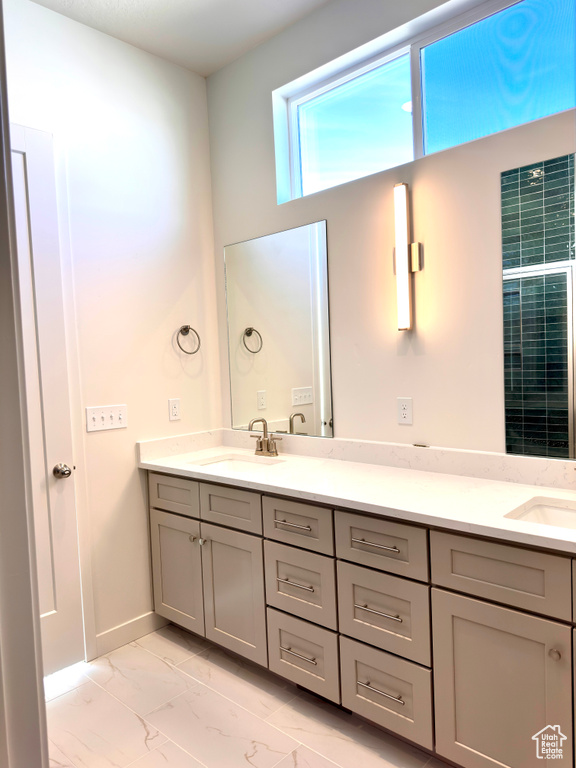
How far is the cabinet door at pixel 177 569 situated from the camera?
8.00 feet

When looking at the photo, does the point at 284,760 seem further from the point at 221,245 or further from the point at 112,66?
the point at 112,66

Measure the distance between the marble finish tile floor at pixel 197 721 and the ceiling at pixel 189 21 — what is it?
9.72ft

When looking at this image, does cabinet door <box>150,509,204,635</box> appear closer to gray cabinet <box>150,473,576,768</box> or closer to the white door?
gray cabinet <box>150,473,576,768</box>

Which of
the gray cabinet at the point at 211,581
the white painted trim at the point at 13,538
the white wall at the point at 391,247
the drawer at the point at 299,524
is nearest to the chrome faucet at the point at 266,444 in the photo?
the white wall at the point at 391,247

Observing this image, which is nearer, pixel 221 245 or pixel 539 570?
pixel 539 570

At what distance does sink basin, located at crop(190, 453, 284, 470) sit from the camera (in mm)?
2609

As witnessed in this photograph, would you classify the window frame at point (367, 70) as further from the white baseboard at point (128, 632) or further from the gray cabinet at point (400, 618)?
the white baseboard at point (128, 632)

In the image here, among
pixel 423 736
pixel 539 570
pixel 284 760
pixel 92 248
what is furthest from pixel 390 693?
pixel 92 248

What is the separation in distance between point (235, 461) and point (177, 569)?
60cm

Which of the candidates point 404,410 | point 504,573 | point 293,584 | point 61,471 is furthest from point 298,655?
point 61,471

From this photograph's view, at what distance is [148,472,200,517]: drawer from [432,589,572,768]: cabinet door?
3.98 ft

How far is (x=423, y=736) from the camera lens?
1.65 m

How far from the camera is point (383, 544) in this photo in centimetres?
172

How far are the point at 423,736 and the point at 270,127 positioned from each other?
2.69 m
